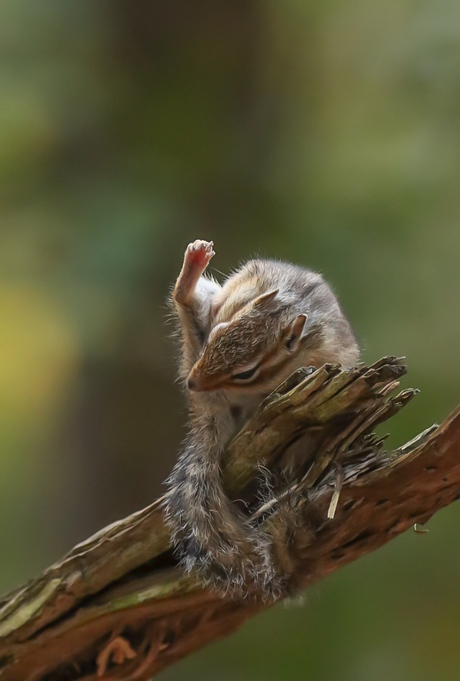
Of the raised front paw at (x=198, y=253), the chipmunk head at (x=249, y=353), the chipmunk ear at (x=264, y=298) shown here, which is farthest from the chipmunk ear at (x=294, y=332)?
the raised front paw at (x=198, y=253)

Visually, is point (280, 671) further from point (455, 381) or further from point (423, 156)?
point (423, 156)

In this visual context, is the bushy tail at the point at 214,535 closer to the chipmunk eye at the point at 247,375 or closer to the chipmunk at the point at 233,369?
the chipmunk at the point at 233,369

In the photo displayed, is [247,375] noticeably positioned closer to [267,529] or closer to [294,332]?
[294,332]

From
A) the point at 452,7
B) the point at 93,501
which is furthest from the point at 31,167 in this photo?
the point at 452,7

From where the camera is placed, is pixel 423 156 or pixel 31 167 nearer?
pixel 423 156

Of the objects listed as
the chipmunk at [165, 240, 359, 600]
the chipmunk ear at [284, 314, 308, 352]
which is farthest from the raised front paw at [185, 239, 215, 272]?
the chipmunk ear at [284, 314, 308, 352]

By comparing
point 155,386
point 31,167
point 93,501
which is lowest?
point 93,501
